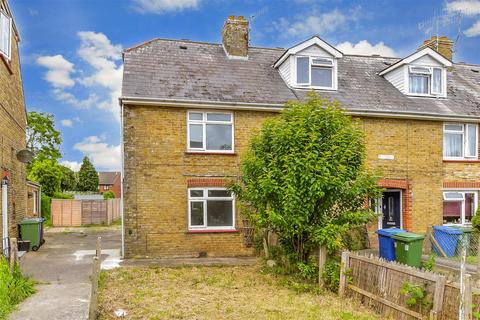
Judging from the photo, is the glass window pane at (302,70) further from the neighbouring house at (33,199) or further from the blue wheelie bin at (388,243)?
the neighbouring house at (33,199)

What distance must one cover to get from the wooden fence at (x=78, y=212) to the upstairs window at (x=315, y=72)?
16.8 meters

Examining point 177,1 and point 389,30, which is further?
point 389,30

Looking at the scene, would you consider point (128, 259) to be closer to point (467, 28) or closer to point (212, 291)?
point (212, 291)

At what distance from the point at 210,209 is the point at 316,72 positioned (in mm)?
6631

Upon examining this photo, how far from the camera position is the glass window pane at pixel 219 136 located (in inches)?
559

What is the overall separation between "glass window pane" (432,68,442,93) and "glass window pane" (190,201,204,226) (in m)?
10.3

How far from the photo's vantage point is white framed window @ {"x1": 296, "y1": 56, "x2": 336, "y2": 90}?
15.8 m

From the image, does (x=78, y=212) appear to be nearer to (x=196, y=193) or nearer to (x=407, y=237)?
(x=196, y=193)

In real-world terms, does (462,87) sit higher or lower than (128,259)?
higher

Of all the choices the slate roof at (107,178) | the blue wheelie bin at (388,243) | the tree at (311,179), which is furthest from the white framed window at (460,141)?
the slate roof at (107,178)

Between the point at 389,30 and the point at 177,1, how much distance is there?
7882 mm

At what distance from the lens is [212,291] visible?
9.12 metres

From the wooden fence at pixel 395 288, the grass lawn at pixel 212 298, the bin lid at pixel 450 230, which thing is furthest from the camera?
the bin lid at pixel 450 230

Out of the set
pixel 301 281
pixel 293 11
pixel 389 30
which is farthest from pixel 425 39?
pixel 301 281
